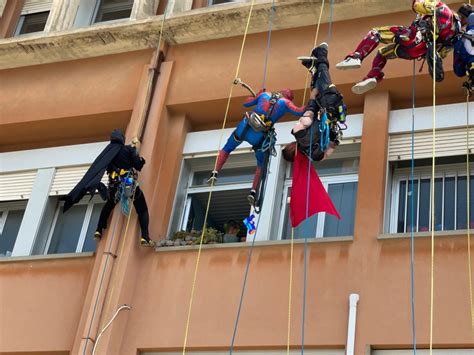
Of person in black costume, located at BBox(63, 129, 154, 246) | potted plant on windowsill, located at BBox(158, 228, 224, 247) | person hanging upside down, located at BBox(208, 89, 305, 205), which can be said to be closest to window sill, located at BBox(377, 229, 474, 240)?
person hanging upside down, located at BBox(208, 89, 305, 205)

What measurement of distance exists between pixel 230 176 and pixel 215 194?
1.17 ft

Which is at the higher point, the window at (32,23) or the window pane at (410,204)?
the window at (32,23)

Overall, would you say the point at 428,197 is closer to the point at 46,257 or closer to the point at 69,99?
Result: the point at 46,257

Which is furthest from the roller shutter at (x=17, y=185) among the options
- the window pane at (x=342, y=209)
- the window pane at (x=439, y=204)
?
the window pane at (x=439, y=204)

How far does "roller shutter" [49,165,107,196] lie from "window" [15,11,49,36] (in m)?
3.80

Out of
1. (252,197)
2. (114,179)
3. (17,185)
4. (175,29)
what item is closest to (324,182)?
(252,197)

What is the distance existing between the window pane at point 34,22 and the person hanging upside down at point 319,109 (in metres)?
7.78

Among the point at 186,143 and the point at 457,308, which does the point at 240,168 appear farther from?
the point at 457,308

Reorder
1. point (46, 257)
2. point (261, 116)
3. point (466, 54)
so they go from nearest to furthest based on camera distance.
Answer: point (466, 54) < point (261, 116) < point (46, 257)

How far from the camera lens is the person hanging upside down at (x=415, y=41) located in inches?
A: 433

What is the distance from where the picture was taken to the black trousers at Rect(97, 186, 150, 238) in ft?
43.1

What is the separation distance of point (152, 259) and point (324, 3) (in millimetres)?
4379

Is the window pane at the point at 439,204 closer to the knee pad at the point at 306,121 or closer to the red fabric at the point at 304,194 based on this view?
the red fabric at the point at 304,194

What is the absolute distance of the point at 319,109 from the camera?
1112cm
